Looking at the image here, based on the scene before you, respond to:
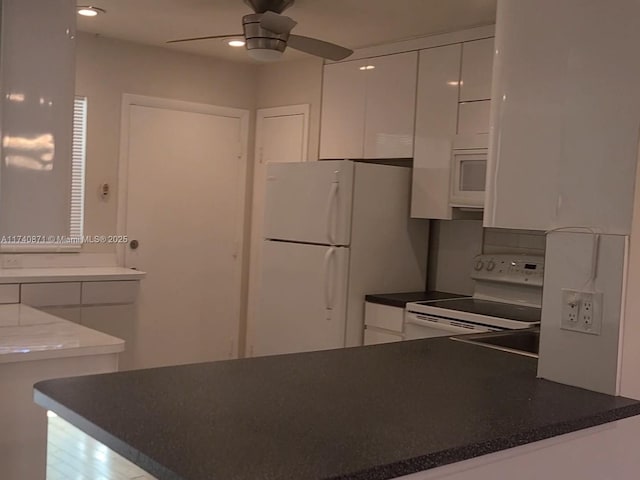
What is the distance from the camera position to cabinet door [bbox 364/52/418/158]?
4477mm

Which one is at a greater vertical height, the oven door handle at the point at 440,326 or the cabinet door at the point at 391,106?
the cabinet door at the point at 391,106

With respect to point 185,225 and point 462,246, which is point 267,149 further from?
point 462,246

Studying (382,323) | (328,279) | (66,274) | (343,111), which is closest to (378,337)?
(382,323)

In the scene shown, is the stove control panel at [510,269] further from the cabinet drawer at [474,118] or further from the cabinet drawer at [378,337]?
the cabinet drawer at [474,118]

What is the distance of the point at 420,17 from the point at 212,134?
203 centimetres

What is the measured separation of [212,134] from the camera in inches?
213

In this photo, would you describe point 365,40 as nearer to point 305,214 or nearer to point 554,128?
point 305,214

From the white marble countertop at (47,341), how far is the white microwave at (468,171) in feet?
7.23

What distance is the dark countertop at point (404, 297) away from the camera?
417cm

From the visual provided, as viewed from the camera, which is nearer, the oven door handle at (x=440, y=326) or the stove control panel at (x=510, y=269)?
the oven door handle at (x=440, y=326)

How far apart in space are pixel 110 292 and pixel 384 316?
172 cm

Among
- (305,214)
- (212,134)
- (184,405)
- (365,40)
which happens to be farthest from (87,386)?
(212,134)

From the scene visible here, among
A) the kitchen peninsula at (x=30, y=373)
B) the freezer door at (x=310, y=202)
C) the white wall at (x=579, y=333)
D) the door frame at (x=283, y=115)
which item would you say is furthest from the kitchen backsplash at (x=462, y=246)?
the kitchen peninsula at (x=30, y=373)

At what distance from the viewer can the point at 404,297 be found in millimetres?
4328
